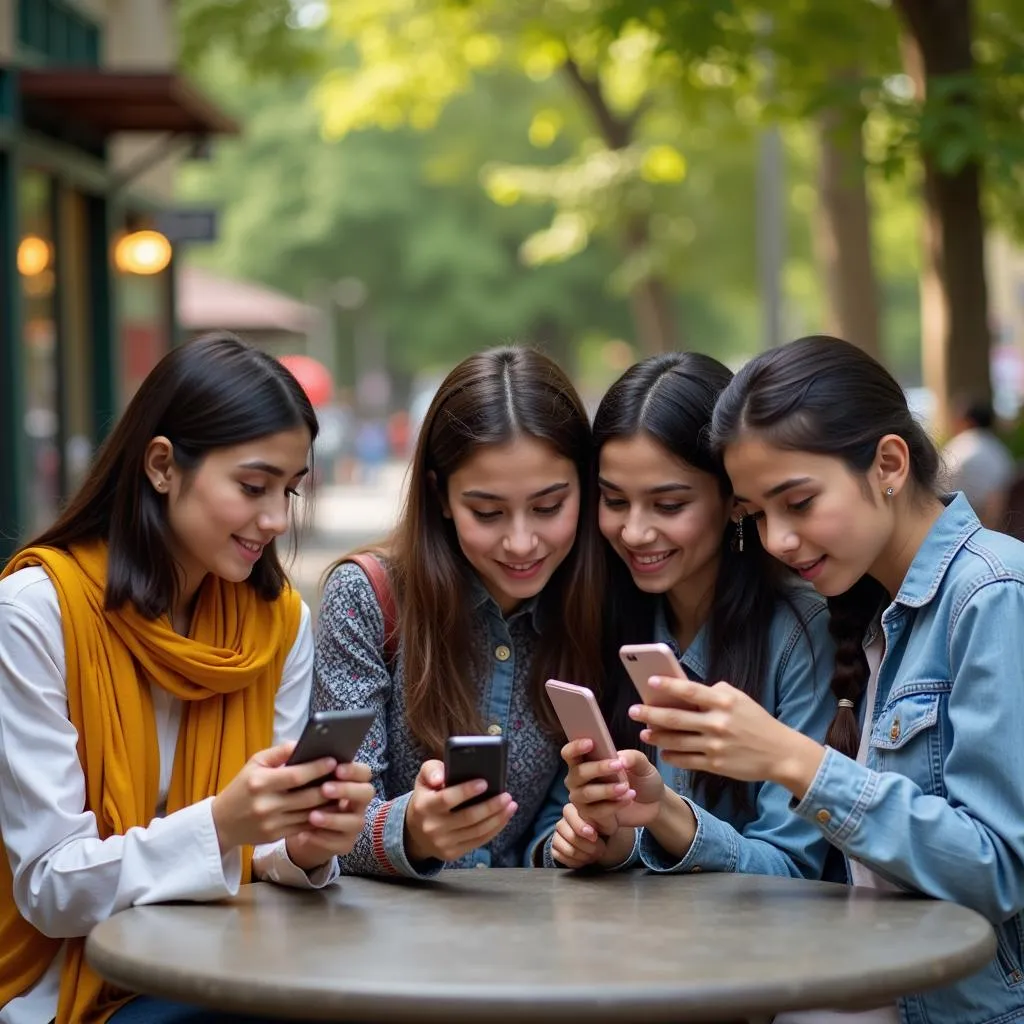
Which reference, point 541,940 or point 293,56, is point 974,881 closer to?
point 541,940

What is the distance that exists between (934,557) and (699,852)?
67 centimetres

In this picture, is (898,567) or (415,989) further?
(898,567)

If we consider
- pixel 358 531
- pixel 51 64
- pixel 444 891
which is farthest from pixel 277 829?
pixel 358 531

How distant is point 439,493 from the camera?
3.71 meters

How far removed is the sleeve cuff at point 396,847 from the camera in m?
3.13

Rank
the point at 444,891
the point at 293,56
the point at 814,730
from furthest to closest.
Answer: the point at 293,56 < the point at 814,730 < the point at 444,891

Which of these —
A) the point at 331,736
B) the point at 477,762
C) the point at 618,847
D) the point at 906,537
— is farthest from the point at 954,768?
the point at 331,736

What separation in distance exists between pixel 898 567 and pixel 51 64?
37.2ft

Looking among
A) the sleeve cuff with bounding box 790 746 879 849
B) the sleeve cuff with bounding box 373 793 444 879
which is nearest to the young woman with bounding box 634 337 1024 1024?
the sleeve cuff with bounding box 790 746 879 849

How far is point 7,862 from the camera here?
126 inches

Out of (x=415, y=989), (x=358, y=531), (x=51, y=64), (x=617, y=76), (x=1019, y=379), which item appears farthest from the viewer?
(x=1019, y=379)

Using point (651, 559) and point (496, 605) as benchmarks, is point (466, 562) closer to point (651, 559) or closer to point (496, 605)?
point (496, 605)

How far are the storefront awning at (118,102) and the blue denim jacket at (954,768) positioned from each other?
9.72 m

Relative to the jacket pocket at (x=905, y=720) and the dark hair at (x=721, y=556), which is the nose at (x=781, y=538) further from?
the dark hair at (x=721, y=556)
